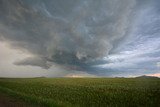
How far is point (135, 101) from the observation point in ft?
60.3

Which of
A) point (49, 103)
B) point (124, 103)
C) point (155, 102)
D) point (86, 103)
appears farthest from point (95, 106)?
point (155, 102)

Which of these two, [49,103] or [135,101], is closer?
[49,103]

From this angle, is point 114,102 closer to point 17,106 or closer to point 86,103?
point 86,103

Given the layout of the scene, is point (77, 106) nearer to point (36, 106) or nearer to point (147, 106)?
point (36, 106)

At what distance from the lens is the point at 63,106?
15.8 m

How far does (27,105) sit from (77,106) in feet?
13.5

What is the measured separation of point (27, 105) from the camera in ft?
52.8

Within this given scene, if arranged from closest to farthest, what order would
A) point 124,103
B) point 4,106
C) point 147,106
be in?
point 4,106, point 147,106, point 124,103

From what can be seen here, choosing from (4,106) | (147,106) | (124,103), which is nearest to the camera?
(4,106)

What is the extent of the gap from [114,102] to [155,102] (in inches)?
142

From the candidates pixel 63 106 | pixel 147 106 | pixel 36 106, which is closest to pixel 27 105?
pixel 36 106

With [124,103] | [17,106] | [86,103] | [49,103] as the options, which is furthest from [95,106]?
[17,106]

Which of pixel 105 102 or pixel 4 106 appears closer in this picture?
pixel 4 106

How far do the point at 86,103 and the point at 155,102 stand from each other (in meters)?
6.06
